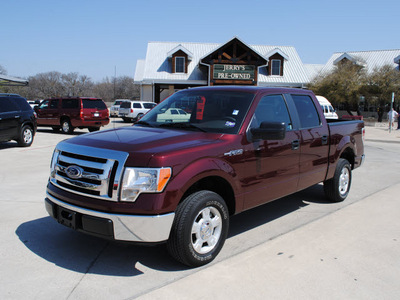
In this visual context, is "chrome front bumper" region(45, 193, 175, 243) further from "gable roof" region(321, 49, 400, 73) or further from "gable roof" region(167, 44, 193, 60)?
"gable roof" region(321, 49, 400, 73)

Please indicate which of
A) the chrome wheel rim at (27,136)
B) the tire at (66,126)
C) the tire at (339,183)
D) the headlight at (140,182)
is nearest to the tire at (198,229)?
the headlight at (140,182)

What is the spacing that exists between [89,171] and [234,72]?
28.8m

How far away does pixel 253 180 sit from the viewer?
4191 mm

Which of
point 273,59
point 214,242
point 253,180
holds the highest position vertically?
point 273,59

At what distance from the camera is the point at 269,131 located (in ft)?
13.0

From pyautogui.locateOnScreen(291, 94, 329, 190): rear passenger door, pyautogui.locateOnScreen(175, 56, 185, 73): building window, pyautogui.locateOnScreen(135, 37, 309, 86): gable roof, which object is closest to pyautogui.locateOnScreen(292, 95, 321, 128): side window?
pyautogui.locateOnScreen(291, 94, 329, 190): rear passenger door

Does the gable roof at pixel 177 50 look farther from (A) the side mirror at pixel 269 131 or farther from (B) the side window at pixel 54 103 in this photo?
(A) the side mirror at pixel 269 131

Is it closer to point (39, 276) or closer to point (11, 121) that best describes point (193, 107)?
point (39, 276)

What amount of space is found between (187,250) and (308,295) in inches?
45.3

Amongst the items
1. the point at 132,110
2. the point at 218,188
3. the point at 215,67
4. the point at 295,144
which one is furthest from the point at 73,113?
the point at 215,67

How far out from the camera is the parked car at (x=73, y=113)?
17266 mm

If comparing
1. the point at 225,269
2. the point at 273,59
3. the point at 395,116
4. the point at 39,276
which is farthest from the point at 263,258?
the point at 273,59

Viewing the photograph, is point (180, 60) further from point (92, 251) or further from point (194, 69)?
point (92, 251)

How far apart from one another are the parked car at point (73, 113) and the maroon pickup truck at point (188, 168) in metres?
13.2
